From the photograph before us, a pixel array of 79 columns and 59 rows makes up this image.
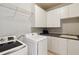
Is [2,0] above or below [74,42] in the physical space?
above

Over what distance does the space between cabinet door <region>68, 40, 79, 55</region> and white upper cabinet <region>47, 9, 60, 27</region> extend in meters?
0.93

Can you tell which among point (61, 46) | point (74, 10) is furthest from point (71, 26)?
point (61, 46)

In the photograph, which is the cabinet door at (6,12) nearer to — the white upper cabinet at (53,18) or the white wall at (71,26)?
the white upper cabinet at (53,18)

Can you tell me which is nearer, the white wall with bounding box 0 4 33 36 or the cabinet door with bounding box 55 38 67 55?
the white wall with bounding box 0 4 33 36

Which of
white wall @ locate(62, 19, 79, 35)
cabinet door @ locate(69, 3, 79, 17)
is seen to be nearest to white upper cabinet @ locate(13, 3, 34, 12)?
cabinet door @ locate(69, 3, 79, 17)

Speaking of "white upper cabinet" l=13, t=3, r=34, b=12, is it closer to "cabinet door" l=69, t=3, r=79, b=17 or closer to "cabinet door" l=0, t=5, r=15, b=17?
"cabinet door" l=0, t=5, r=15, b=17

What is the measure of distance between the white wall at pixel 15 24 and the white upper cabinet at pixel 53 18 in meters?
0.96

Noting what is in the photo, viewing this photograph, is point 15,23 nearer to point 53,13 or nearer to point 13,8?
point 13,8

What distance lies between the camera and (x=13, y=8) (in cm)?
192

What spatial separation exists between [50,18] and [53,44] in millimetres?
1125

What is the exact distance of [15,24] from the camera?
6.47 feet

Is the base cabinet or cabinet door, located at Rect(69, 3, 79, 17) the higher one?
cabinet door, located at Rect(69, 3, 79, 17)

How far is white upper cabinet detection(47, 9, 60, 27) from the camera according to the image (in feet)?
9.58
